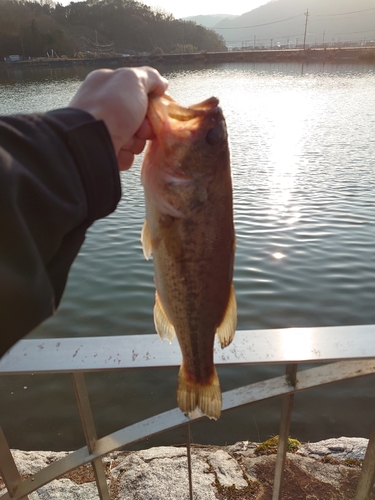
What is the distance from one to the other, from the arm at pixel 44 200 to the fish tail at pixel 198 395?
0.84 m

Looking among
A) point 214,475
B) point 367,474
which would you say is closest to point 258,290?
point 214,475

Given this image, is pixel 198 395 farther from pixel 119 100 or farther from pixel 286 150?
pixel 286 150

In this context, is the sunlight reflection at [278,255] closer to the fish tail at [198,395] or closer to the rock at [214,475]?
the rock at [214,475]

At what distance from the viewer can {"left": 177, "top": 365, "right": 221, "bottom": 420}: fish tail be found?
170cm

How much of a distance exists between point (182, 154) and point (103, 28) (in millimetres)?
117627

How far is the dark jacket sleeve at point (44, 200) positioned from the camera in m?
0.94

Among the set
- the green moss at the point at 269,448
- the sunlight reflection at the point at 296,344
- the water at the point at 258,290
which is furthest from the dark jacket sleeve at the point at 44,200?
the water at the point at 258,290

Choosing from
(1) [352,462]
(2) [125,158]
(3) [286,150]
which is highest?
(2) [125,158]

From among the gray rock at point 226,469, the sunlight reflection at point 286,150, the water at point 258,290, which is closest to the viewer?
the gray rock at point 226,469

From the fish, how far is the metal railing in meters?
0.11

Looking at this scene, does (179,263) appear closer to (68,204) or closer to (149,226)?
(149,226)

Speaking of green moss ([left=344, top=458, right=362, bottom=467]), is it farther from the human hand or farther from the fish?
the human hand

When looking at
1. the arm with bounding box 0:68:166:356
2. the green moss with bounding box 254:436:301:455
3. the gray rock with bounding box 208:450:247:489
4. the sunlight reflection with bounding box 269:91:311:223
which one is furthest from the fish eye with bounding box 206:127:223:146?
the sunlight reflection with bounding box 269:91:311:223

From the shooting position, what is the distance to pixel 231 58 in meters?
87.1
